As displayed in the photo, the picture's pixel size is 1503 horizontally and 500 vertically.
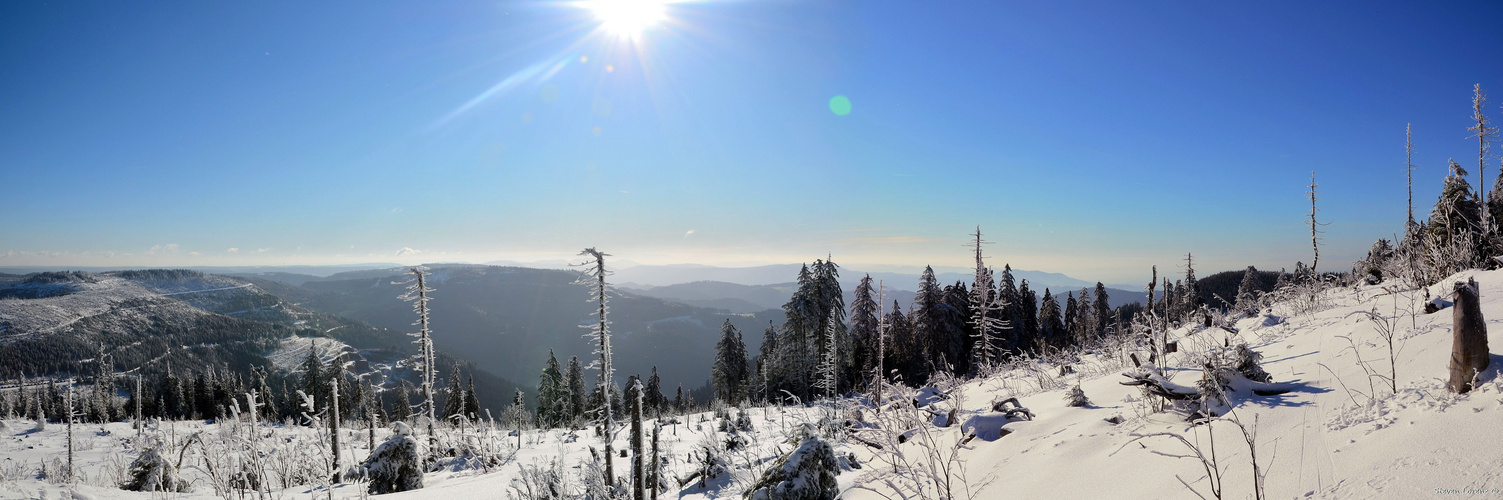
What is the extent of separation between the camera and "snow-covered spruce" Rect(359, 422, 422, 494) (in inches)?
314

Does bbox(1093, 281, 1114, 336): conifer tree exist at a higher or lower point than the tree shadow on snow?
lower

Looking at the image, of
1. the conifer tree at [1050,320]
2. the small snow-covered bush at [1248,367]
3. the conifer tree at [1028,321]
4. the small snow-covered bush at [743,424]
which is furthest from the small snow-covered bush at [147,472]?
the conifer tree at [1050,320]

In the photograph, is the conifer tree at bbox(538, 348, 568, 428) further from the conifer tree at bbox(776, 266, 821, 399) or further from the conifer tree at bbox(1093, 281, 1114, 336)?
the conifer tree at bbox(1093, 281, 1114, 336)

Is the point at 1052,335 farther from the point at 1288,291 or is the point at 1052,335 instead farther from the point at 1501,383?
the point at 1501,383

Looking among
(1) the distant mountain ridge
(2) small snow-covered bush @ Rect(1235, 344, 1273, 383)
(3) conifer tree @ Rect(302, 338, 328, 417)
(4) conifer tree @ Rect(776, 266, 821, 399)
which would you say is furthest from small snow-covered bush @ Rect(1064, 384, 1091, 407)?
(1) the distant mountain ridge

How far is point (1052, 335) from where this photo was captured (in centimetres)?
4444

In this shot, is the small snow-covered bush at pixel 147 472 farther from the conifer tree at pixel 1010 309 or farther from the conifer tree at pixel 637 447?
the conifer tree at pixel 1010 309

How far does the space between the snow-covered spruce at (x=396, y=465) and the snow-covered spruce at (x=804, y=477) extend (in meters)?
6.45

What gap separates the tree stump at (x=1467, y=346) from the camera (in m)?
3.02

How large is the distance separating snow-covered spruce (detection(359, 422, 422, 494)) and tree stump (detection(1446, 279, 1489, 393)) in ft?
36.4

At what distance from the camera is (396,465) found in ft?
26.8

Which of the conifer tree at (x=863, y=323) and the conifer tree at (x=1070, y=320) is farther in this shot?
the conifer tree at (x=1070, y=320)

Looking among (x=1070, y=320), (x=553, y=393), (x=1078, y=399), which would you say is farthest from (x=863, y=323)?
(x=1078, y=399)

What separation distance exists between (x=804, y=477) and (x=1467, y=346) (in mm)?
4393
